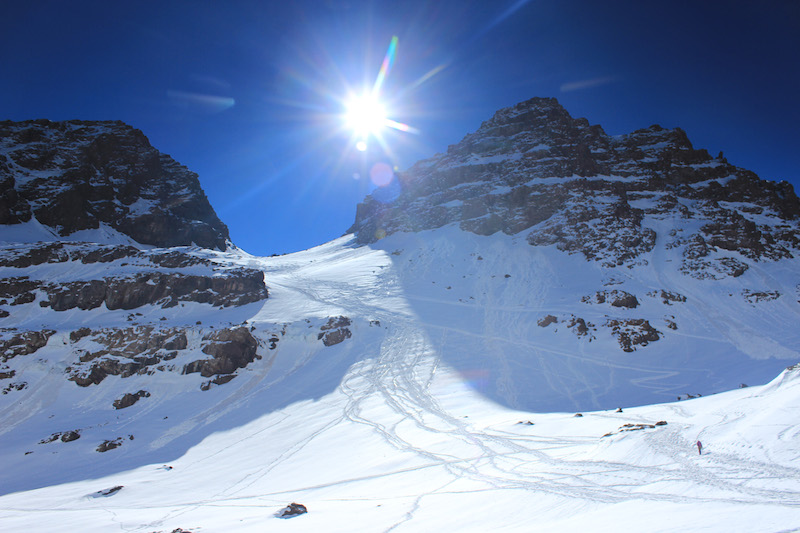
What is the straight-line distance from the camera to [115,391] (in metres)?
27.9

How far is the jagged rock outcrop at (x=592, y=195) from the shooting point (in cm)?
5003

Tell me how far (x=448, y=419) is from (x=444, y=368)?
9909 mm

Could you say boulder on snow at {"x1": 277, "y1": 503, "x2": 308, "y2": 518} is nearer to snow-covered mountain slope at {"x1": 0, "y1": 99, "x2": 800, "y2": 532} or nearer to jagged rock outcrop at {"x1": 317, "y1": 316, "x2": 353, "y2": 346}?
snow-covered mountain slope at {"x1": 0, "y1": 99, "x2": 800, "y2": 532}

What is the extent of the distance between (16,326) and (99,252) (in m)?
12.5

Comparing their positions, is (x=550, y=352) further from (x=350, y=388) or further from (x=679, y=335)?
(x=350, y=388)

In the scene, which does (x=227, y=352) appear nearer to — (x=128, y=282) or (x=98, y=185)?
(x=128, y=282)

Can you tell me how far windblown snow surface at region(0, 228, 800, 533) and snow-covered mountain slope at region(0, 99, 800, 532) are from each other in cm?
14

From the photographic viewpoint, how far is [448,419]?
63.1ft

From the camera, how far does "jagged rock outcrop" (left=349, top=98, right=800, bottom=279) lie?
50.0m

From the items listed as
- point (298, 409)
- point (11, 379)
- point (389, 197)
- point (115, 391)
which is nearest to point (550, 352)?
point (298, 409)

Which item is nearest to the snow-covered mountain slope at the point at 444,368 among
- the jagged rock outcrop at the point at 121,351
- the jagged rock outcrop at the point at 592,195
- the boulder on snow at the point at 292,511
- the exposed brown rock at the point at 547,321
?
the jagged rock outcrop at the point at 121,351

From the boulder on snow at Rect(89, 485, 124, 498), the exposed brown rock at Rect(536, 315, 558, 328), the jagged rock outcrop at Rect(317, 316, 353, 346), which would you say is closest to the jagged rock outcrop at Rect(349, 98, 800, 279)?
the exposed brown rock at Rect(536, 315, 558, 328)

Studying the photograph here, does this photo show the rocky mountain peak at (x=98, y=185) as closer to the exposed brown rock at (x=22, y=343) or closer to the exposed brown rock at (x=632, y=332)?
the exposed brown rock at (x=22, y=343)

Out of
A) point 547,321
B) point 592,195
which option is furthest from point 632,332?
point 592,195
